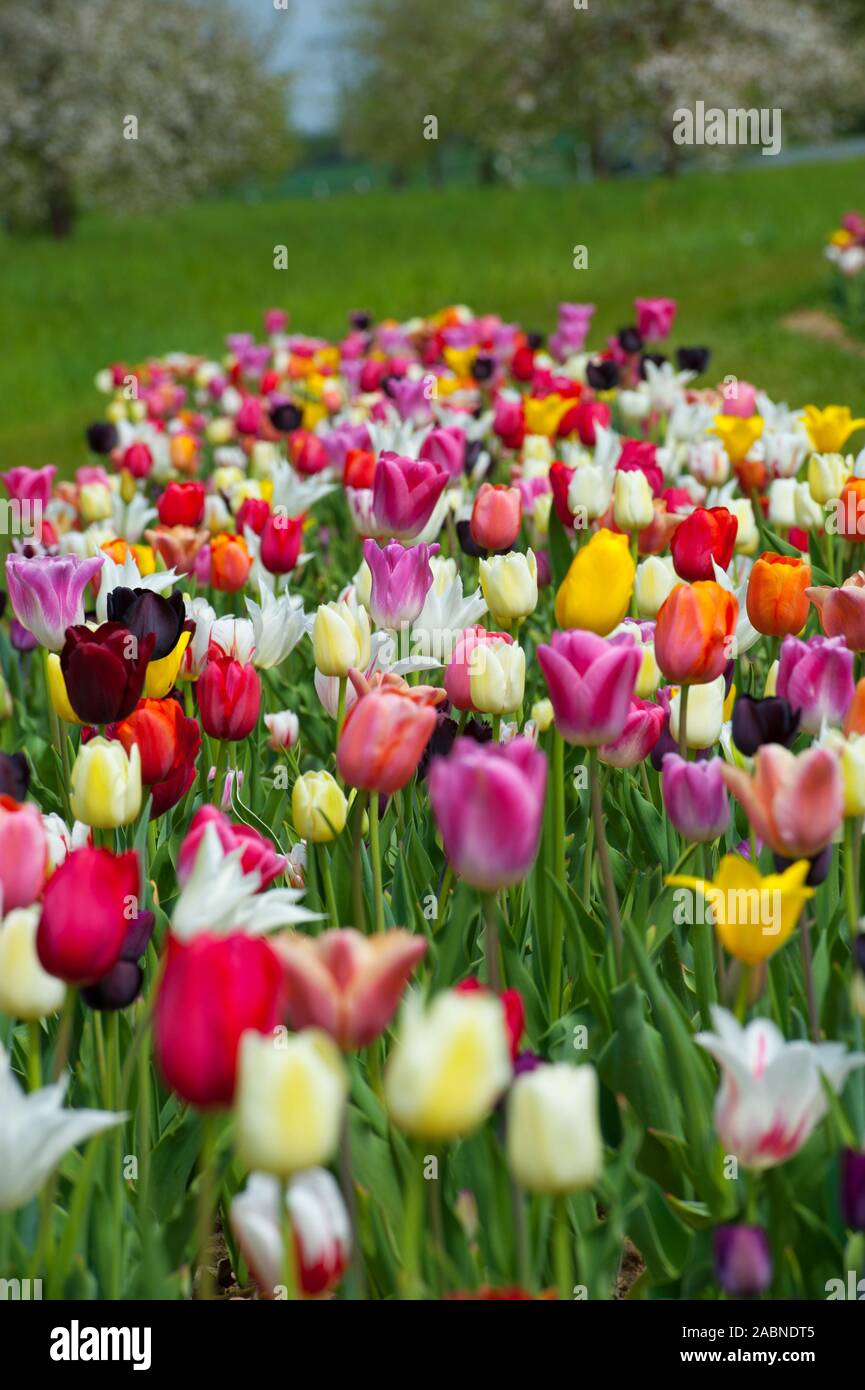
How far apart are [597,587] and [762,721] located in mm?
375

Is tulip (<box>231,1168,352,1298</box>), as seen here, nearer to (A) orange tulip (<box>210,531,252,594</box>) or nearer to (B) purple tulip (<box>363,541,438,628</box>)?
(B) purple tulip (<box>363,541,438,628</box>)

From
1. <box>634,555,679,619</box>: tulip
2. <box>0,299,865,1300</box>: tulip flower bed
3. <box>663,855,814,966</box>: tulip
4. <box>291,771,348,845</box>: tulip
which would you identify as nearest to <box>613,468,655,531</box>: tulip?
<box>0,299,865,1300</box>: tulip flower bed

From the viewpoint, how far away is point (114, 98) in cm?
2998

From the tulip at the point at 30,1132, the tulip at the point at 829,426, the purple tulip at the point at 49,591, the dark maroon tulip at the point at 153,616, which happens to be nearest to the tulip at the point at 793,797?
the tulip at the point at 30,1132

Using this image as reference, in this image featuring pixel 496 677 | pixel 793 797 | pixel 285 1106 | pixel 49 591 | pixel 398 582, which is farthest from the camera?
pixel 398 582

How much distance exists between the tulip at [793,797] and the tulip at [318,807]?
0.73 meters

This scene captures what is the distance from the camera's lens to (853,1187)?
4.71 feet

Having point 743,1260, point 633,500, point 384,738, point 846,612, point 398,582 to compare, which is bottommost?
point 743,1260

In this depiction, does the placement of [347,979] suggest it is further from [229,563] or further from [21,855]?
[229,563]

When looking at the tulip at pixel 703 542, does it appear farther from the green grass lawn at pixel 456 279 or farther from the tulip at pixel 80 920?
the green grass lawn at pixel 456 279

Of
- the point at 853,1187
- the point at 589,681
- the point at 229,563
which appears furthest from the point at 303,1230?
the point at 229,563

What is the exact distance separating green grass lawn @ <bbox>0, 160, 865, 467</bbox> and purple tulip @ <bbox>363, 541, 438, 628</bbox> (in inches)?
236

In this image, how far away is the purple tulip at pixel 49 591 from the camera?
2549 millimetres
